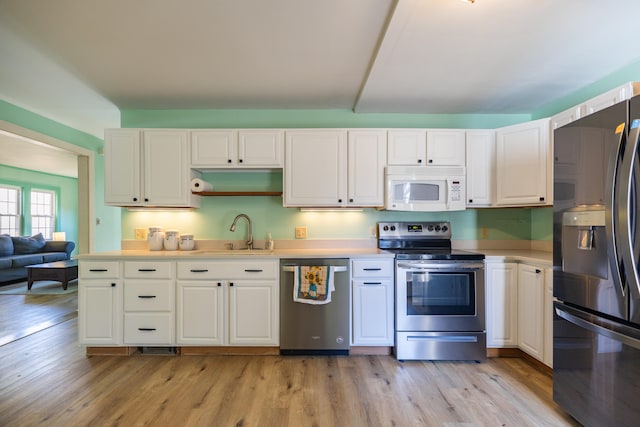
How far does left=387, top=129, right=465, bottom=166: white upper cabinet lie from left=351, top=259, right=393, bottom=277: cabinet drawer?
3.34 feet

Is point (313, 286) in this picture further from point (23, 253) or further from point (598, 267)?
point (23, 253)

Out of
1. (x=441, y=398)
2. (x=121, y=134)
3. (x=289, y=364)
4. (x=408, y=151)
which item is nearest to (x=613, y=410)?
(x=441, y=398)

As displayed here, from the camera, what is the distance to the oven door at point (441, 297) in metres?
2.57

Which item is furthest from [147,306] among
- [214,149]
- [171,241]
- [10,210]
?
[10,210]

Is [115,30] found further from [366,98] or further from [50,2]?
[366,98]

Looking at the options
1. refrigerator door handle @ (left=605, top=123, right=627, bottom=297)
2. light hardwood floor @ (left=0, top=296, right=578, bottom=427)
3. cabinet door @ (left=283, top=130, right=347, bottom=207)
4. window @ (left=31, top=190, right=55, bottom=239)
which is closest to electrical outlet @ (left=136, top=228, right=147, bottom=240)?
light hardwood floor @ (left=0, top=296, right=578, bottom=427)

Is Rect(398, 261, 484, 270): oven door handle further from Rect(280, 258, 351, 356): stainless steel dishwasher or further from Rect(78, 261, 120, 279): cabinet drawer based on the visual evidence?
Rect(78, 261, 120, 279): cabinet drawer

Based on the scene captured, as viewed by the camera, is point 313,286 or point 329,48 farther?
point 313,286

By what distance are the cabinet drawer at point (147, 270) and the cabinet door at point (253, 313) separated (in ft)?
1.95

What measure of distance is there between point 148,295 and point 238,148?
5.26ft

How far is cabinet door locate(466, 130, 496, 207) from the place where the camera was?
2.96m

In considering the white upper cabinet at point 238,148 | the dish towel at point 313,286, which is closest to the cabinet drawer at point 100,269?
the white upper cabinet at point 238,148

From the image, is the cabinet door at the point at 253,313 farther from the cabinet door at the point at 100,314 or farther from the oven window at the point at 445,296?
the oven window at the point at 445,296

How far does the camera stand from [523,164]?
2762mm
